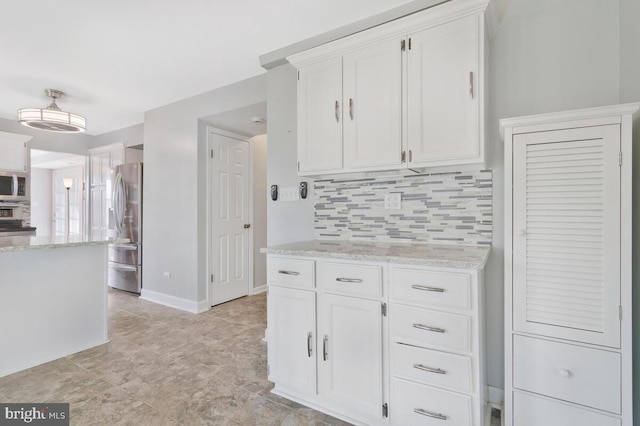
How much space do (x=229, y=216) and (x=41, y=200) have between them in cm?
601

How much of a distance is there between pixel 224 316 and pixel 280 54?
2743mm

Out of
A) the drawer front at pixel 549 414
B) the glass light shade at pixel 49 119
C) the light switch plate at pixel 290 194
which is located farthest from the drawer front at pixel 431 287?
the glass light shade at pixel 49 119

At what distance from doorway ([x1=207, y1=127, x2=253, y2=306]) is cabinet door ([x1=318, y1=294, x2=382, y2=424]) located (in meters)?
2.46

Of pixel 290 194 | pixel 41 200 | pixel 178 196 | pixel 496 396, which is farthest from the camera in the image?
A: pixel 41 200

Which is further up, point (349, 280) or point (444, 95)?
point (444, 95)

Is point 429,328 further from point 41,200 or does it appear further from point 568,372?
point 41,200

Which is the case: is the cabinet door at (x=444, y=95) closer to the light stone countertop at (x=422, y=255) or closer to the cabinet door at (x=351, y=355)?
the light stone countertop at (x=422, y=255)

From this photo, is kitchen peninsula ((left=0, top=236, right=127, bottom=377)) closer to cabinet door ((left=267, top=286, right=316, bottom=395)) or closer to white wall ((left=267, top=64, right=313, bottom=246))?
white wall ((left=267, top=64, right=313, bottom=246))

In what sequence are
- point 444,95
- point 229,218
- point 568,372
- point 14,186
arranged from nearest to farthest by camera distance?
1. point 568,372
2. point 444,95
3. point 229,218
4. point 14,186

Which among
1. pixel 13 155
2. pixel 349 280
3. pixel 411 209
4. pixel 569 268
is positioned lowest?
pixel 349 280

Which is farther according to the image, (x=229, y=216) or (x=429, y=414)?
(x=229, y=216)

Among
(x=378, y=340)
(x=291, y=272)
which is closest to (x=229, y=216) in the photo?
(x=291, y=272)

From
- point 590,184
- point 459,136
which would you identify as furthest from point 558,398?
point 459,136

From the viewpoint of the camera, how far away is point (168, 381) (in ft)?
7.02
